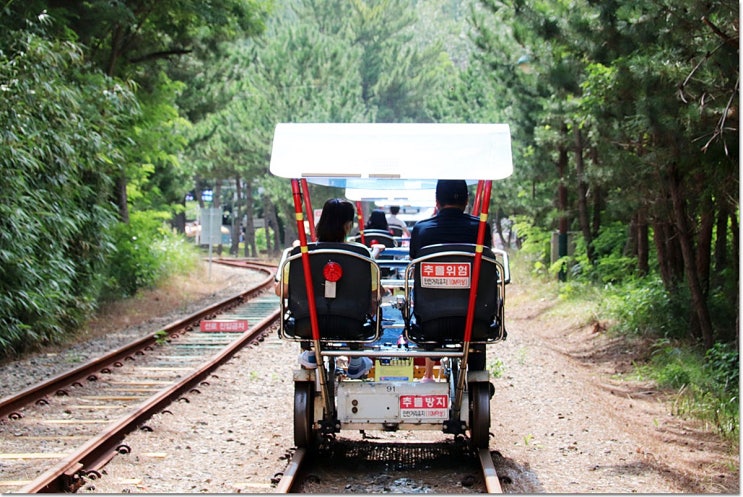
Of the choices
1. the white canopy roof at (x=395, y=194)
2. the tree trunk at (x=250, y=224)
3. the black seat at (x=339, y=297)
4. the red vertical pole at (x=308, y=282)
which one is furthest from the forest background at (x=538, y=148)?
the tree trunk at (x=250, y=224)

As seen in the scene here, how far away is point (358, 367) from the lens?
7352 millimetres

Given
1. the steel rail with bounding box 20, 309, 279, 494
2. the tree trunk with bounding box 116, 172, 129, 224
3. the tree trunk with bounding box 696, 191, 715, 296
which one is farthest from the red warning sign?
the tree trunk with bounding box 116, 172, 129, 224

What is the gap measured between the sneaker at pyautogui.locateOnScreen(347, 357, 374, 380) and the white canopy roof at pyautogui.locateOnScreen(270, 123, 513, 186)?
1467mm

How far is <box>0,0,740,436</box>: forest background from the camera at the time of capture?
10609 millimetres

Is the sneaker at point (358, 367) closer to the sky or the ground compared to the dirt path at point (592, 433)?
closer to the sky

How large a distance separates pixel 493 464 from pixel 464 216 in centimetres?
189

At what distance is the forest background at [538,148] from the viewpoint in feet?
34.8

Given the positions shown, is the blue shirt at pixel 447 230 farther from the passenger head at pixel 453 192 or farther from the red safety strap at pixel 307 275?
A: the red safety strap at pixel 307 275

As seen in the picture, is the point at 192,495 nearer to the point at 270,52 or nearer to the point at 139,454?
the point at 139,454

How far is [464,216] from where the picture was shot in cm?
754

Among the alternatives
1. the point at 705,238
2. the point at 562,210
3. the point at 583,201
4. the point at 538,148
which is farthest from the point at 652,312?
the point at 538,148

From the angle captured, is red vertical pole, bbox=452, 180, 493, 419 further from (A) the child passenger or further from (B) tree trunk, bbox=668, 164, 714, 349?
(B) tree trunk, bbox=668, 164, 714, 349

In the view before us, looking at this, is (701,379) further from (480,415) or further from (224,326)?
(224,326)

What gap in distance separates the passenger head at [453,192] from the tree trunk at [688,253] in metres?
5.95
